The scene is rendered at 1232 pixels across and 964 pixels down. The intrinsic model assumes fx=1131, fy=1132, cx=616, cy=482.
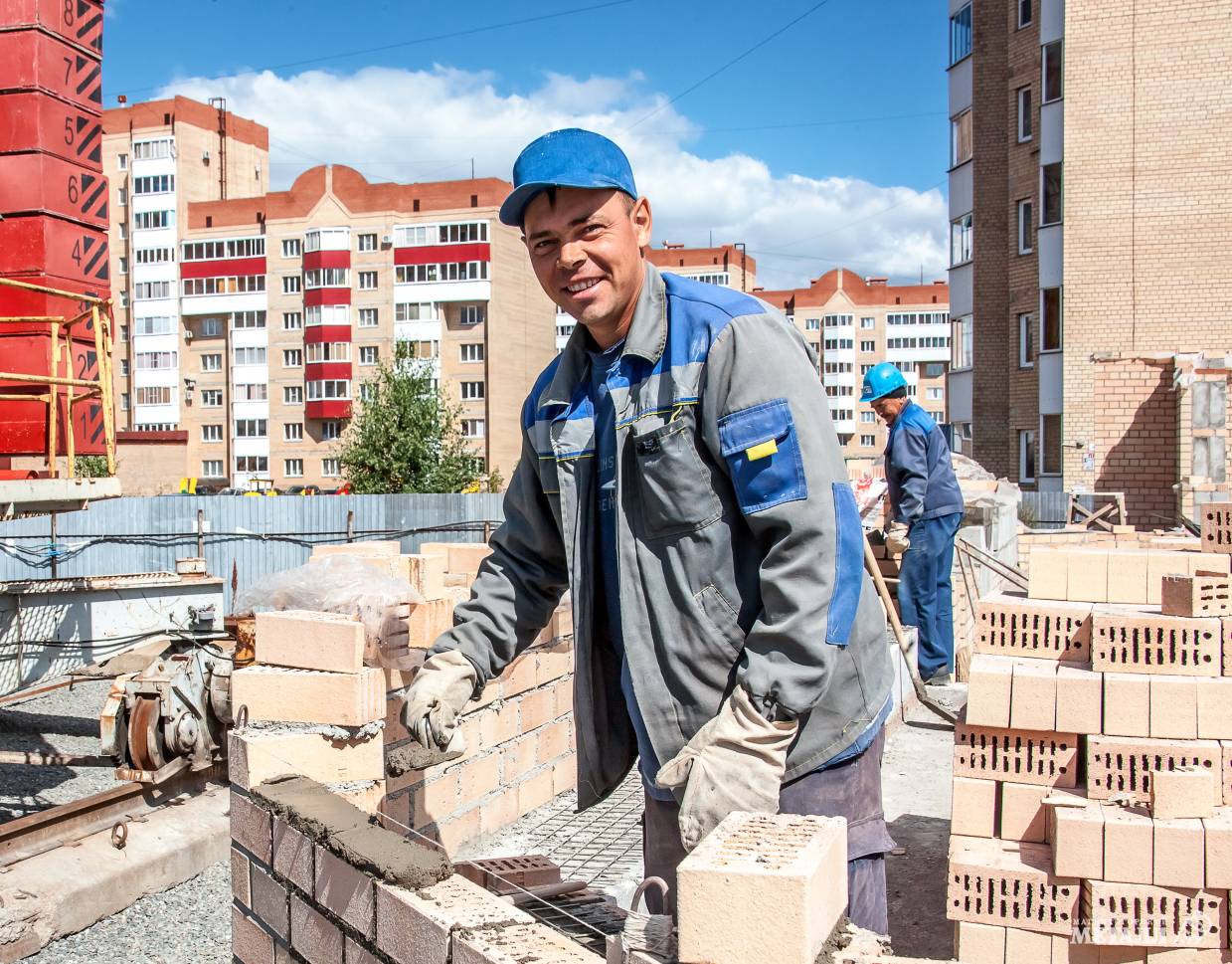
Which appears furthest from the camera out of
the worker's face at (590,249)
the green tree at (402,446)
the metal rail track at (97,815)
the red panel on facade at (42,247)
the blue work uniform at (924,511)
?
the green tree at (402,446)

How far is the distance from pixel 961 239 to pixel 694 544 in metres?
31.0

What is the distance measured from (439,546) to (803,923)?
573cm

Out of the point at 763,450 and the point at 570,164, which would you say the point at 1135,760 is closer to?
the point at 763,450

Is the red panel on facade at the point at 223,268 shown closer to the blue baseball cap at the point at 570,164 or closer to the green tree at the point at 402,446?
the green tree at the point at 402,446

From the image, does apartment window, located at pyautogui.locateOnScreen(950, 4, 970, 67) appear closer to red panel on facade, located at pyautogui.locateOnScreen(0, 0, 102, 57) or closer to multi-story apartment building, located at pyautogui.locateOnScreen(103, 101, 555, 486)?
red panel on facade, located at pyautogui.locateOnScreen(0, 0, 102, 57)

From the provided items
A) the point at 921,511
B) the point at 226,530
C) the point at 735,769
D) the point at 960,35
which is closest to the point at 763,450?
the point at 735,769

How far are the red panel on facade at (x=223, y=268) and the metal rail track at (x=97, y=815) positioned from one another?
58523mm

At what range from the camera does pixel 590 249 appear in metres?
2.48

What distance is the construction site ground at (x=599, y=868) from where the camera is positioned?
4.53 m

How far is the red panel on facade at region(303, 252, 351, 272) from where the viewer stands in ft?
194

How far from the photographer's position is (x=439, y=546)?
23.6ft

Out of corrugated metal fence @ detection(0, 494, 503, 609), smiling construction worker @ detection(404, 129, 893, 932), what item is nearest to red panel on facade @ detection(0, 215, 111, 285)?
corrugated metal fence @ detection(0, 494, 503, 609)

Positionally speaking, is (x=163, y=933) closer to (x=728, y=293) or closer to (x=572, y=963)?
(x=572, y=963)

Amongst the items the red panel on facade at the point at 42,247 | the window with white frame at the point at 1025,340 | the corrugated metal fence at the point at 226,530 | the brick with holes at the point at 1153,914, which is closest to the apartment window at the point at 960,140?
the window with white frame at the point at 1025,340
